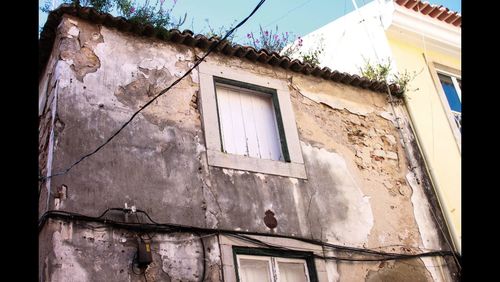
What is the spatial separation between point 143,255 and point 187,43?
3.26 meters

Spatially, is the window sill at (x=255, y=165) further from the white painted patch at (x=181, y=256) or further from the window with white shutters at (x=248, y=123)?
the white painted patch at (x=181, y=256)

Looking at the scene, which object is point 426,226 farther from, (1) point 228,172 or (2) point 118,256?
(2) point 118,256

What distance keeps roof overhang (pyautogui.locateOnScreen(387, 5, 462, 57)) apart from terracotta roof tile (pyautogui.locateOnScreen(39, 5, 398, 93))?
1539 millimetres

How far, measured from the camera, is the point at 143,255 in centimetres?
536

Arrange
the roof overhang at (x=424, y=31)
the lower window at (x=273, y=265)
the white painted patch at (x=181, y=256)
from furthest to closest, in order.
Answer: the roof overhang at (x=424, y=31), the lower window at (x=273, y=265), the white painted patch at (x=181, y=256)

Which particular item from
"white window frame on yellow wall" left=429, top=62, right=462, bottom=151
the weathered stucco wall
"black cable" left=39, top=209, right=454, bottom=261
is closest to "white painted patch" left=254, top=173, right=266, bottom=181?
the weathered stucco wall

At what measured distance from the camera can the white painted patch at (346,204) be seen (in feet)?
23.4

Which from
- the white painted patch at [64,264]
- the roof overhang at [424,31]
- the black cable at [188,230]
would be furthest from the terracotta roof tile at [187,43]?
the white painted patch at [64,264]

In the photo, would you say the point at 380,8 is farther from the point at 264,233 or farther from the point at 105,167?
the point at 105,167

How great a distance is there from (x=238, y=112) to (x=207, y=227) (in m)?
2.05

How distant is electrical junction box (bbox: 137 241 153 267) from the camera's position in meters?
5.33

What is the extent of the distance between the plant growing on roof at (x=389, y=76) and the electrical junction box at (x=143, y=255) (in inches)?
213

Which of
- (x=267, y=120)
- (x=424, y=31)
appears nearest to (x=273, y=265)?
(x=267, y=120)

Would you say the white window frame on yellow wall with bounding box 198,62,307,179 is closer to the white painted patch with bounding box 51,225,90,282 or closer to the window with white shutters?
the window with white shutters
